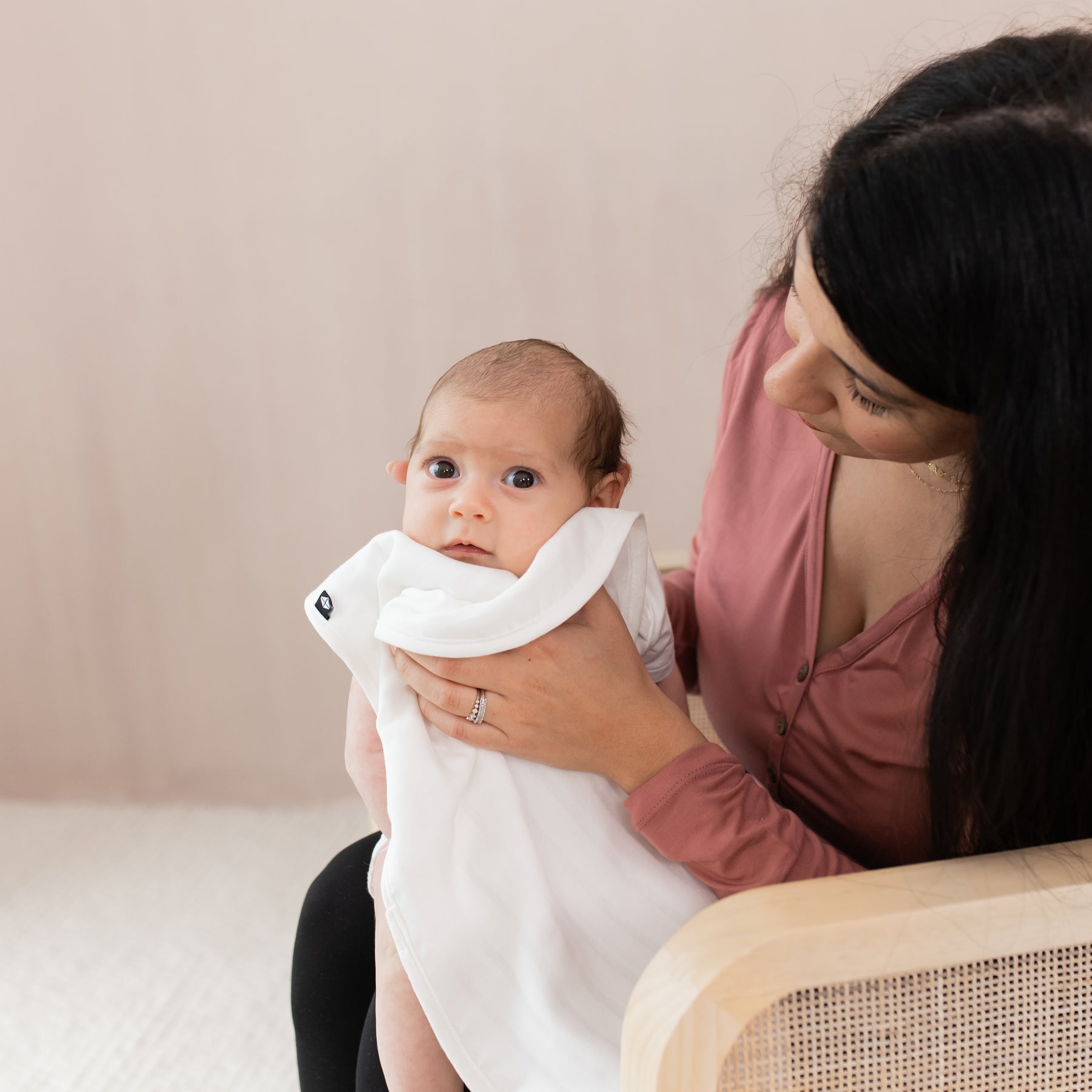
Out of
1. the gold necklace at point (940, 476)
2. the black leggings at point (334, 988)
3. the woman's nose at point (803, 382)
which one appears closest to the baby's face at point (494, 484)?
the woman's nose at point (803, 382)

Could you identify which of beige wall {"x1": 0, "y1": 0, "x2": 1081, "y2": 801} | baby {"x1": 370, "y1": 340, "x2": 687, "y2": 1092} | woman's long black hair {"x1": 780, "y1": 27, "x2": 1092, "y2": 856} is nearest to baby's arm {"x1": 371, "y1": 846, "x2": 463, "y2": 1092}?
baby {"x1": 370, "y1": 340, "x2": 687, "y2": 1092}

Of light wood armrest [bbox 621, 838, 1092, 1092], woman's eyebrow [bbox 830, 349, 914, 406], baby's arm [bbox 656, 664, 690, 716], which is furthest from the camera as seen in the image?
baby's arm [bbox 656, 664, 690, 716]

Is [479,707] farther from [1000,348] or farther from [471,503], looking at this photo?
[1000,348]

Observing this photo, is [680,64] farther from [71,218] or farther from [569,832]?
[569,832]

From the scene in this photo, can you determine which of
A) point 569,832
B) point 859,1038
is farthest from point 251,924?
point 859,1038

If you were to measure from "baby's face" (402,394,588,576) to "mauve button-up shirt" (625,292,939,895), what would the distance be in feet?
0.78

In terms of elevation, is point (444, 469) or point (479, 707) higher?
point (444, 469)

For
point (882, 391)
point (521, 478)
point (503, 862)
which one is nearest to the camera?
point (882, 391)

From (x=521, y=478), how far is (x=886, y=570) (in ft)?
1.15

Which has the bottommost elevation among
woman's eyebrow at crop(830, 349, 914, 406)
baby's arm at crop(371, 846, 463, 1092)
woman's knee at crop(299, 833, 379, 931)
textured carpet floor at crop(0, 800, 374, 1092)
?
textured carpet floor at crop(0, 800, 374, 1092)

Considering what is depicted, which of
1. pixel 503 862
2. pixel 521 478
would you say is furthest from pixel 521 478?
pixel 503 862

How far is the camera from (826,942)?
65 centimetres

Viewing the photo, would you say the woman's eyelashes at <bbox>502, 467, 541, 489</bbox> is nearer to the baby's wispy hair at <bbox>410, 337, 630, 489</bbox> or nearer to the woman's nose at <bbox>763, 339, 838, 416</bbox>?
the baby's wispy hair at <bbox>410, 337, 630, 489</bbox>

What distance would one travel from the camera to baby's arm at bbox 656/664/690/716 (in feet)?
3.58
